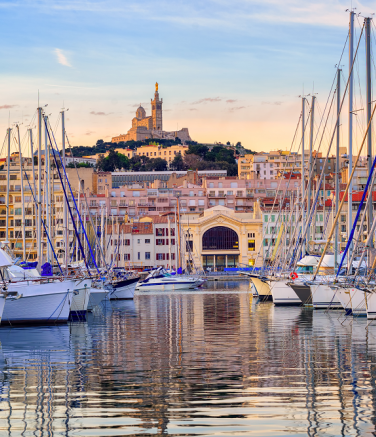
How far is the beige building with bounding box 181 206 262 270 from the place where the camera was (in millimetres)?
142000

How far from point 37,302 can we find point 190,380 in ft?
58.4

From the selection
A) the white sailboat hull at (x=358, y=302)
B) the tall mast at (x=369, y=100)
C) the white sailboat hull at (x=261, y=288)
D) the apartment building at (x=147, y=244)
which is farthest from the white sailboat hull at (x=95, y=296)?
the apartment building at (x=147, y=244)

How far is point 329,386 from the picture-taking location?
708 inches

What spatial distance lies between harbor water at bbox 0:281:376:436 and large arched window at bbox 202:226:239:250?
349ft

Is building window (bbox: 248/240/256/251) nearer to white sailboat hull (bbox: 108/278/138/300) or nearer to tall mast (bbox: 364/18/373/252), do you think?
white sailboat hull (bbox: 108/278/138/300)

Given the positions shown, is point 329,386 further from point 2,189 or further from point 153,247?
point 2,189

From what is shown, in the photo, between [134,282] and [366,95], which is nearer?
[366,95]

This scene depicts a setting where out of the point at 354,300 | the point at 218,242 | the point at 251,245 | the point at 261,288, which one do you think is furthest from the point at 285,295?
the point at 251,245

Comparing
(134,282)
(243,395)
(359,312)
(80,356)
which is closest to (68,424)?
(243,395)

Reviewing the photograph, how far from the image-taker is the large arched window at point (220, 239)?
5615 inches

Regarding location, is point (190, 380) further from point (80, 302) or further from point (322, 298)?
point (322, 298)

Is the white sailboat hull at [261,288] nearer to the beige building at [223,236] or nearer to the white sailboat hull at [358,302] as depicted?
the white sailboat hull at [358,302]

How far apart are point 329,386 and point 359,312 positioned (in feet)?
64.7

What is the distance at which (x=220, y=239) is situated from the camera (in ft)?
469
